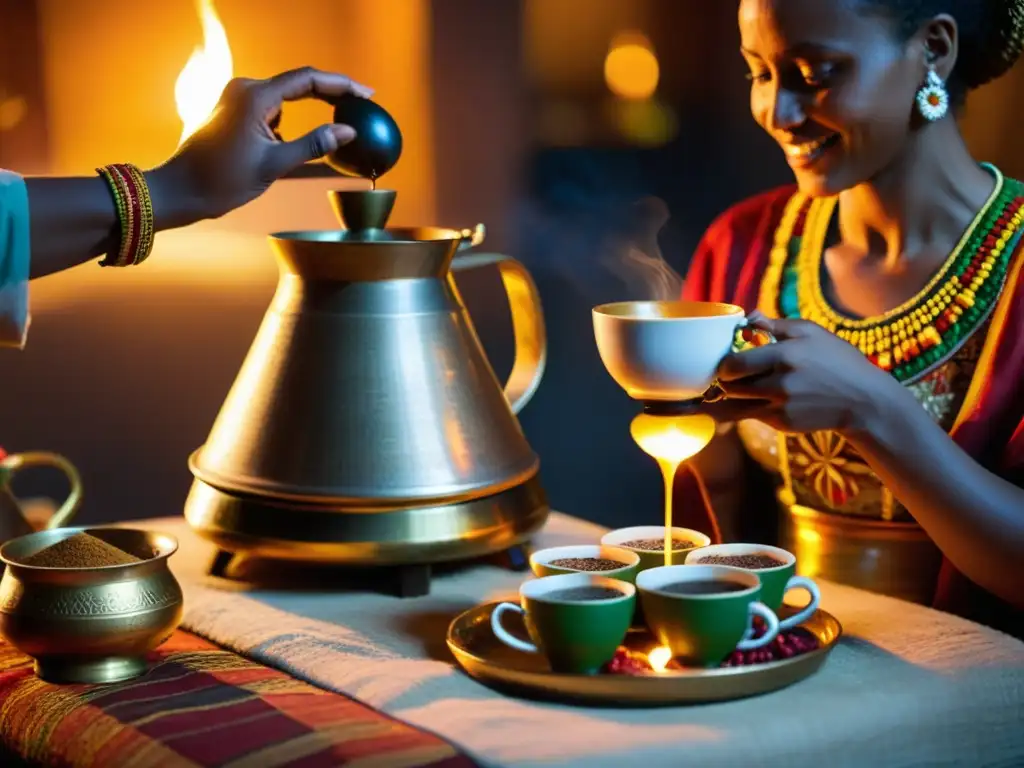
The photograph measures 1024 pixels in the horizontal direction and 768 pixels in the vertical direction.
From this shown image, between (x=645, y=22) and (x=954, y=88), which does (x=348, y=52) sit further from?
(x=954, y=88)

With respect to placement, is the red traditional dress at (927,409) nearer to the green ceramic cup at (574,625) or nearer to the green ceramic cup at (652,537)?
the green ceramic cup at (652,537)

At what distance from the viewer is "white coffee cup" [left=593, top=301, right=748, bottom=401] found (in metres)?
0.97

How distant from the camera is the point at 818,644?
0.98 metres

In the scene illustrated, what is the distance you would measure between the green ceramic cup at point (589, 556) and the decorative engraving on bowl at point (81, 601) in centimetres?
29

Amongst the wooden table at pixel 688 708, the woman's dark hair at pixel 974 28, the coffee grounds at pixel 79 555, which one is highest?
the woman's dark hair at pixel 974 28

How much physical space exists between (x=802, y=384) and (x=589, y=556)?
220mm

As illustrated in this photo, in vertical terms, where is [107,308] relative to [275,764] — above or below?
above

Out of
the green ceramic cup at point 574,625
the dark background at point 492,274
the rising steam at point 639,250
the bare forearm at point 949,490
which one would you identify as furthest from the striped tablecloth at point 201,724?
the rising steam at point 639,250

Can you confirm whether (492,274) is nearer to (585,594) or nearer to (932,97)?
(932,97)

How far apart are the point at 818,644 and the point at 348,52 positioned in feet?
5.88

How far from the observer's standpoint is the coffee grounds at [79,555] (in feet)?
3.30

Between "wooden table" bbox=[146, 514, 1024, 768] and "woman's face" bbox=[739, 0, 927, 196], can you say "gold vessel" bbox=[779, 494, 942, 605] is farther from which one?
"woman's face" bbox=[739, 0, 927, 196]

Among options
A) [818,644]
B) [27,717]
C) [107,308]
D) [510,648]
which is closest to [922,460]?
[818,644]

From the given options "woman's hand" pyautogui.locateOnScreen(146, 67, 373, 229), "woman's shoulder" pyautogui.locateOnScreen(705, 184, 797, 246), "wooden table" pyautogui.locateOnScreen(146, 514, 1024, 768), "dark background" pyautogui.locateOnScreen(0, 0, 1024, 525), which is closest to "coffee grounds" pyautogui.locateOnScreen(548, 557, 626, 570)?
"wooden table" pyautogui.locateOnScreen(146, 514, 1024, 768)
